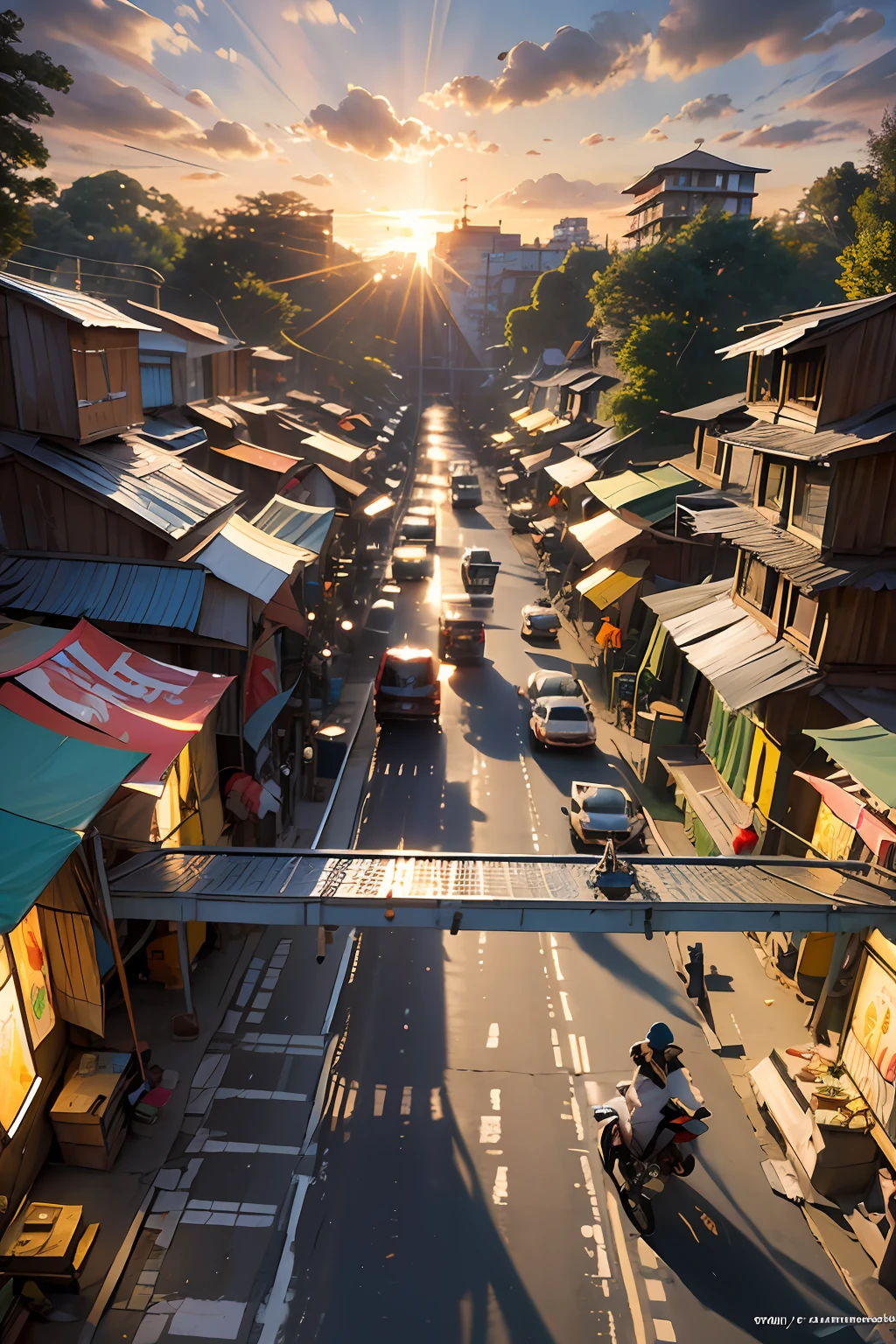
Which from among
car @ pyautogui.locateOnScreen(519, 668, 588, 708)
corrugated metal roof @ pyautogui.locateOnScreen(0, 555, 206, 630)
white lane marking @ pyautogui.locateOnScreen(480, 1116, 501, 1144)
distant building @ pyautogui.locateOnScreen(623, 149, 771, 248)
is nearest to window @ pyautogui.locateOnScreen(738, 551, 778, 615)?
car @ pyautogui.locateOnScreen(519, 668, 588, 708)

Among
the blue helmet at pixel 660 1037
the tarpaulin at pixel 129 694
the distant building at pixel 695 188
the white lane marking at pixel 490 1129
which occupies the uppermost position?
the distant building at pixel 695 188

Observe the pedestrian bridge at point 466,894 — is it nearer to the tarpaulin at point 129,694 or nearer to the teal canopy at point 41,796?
the tarpaulin at point 129,694

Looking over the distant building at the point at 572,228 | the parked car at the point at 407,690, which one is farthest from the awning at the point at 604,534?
the distant building at the point at 572,228

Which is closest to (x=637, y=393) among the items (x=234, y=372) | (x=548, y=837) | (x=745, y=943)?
(x=234, y=372)

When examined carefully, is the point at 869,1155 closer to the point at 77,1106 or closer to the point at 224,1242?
the point at 224,1242

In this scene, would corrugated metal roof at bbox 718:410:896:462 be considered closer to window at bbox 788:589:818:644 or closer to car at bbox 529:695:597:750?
window at bbox 788:589:818:644

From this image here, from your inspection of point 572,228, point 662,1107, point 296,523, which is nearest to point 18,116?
point 296,523
